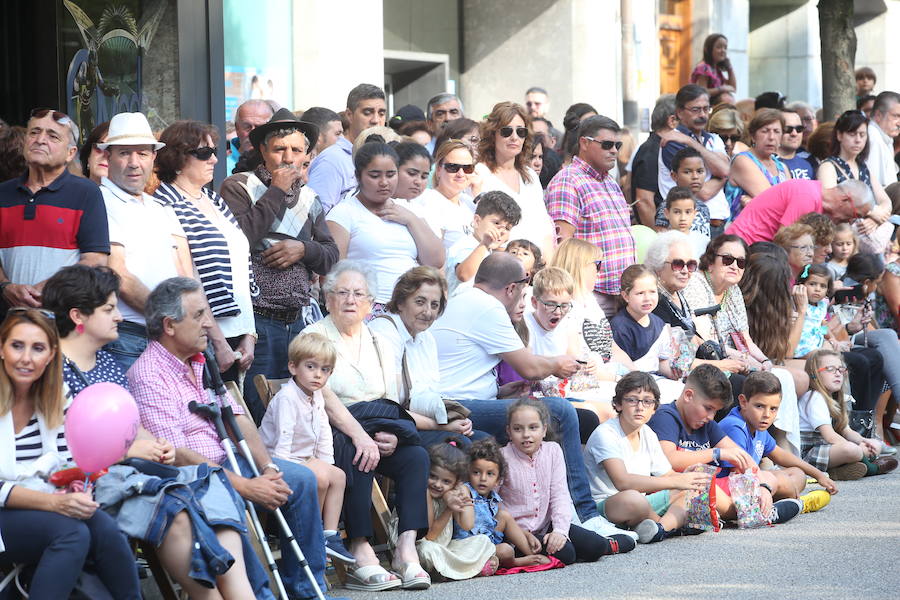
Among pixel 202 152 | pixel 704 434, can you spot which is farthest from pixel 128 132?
pixel 704 434

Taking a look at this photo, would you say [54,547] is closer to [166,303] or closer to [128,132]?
[166,303]

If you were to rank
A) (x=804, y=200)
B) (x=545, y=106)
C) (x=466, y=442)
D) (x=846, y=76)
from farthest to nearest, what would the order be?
(x=846, y=76), (x=545, y=106), (x=804, y=200), (x=466, y=442)

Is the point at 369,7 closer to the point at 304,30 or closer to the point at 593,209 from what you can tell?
the point at 304,30

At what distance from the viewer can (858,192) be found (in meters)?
11.4

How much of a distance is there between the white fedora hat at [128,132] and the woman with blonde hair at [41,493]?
1.45m

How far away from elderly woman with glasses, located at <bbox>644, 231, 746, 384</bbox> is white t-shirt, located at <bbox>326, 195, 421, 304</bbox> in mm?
2235

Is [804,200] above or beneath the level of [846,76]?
beneath

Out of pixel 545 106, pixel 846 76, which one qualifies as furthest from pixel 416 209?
pixel 846 76

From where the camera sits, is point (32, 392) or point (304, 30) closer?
point (32, 392)

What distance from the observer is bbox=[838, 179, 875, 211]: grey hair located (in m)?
11.3

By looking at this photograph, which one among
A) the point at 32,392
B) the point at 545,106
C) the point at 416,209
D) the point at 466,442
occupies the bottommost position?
the point at 466,442

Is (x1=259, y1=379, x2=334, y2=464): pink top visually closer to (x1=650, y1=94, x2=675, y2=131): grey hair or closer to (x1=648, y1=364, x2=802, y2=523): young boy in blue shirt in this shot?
(x1=648, y1=364, x2=802, y2=523): young boy in blue shirt

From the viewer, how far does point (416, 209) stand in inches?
349

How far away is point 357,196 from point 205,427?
247 centimetres
